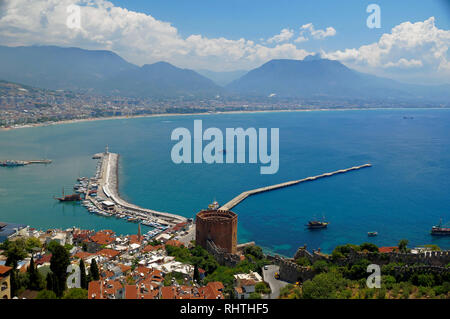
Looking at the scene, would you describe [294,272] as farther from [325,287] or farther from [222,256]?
[222,256]

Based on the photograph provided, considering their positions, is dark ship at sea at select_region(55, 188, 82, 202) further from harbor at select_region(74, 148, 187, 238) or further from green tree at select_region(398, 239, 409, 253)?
green tree at select_region(398, 239, 409, 253)

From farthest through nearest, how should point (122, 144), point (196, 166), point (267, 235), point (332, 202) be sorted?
point (122, 144) < point (196, 166) < point (332, 202) < point (267, 235)

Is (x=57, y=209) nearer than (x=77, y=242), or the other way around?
(x=77, y=242)

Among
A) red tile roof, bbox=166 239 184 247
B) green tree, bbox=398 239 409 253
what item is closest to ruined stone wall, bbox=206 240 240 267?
red tile roof, bbox=166 239 184 247

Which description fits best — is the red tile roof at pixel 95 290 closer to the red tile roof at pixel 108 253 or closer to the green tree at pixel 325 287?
the red tile roof at pixel 108 253
